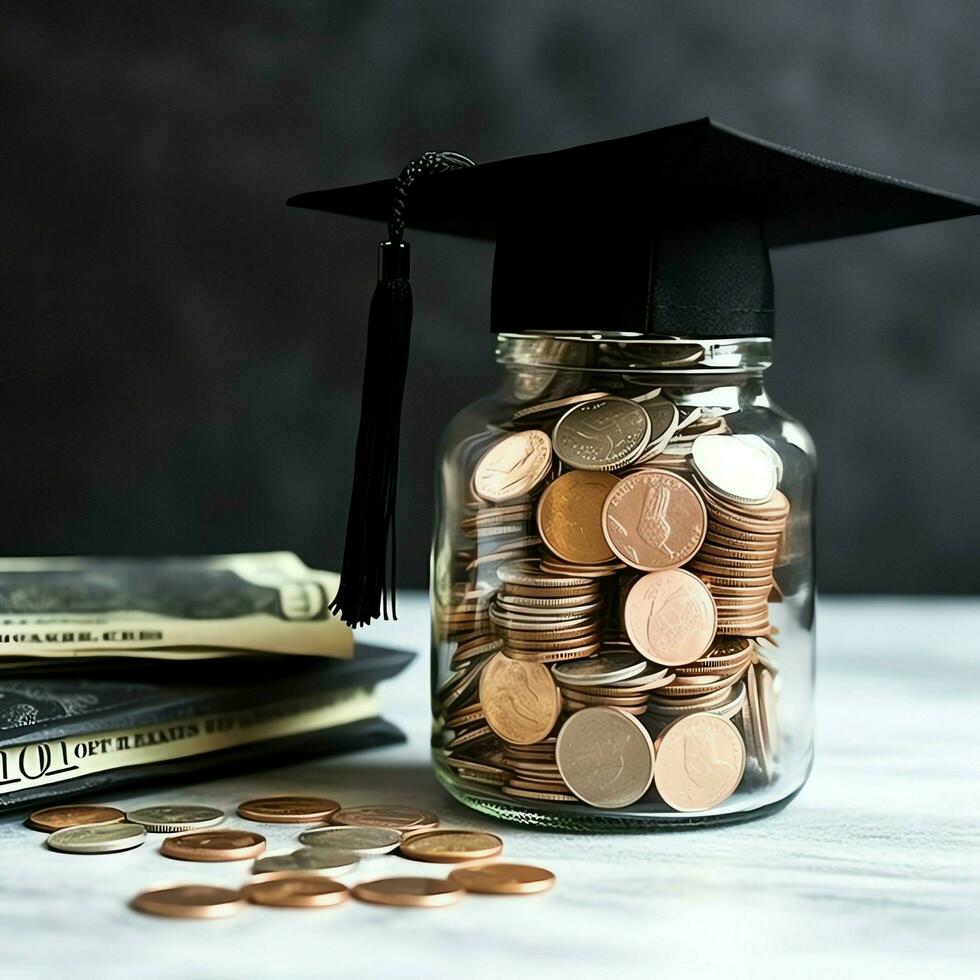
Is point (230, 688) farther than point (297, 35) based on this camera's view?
No

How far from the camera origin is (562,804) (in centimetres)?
86

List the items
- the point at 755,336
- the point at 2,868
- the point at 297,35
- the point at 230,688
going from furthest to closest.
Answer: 1. the point at 297,35
2. the point at 230,688
3. the point at 755,336
4. the point at 2,868

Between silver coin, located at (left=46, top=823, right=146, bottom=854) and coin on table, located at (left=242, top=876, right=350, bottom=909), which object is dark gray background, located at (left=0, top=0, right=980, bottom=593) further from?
coin on table, located at (left=242, top=876, right=350, bottom=909)

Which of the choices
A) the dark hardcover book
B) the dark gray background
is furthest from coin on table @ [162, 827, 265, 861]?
the dark gray background

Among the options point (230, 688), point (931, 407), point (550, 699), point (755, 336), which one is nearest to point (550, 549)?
point (550, 699)

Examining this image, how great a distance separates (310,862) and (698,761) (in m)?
0.23

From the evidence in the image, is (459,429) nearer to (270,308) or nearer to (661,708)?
(661,708)

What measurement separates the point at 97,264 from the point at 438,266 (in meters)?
0.40

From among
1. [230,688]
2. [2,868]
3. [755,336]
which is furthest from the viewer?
[230,688]

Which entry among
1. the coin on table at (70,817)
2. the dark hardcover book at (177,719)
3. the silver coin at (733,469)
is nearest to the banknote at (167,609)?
the dark hardcover book at (177,719)

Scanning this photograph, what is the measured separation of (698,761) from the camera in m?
0.85

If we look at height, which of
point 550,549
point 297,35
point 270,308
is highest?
point 297,35

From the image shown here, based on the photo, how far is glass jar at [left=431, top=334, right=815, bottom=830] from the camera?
831mm

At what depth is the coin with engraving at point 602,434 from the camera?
2.75 ft
